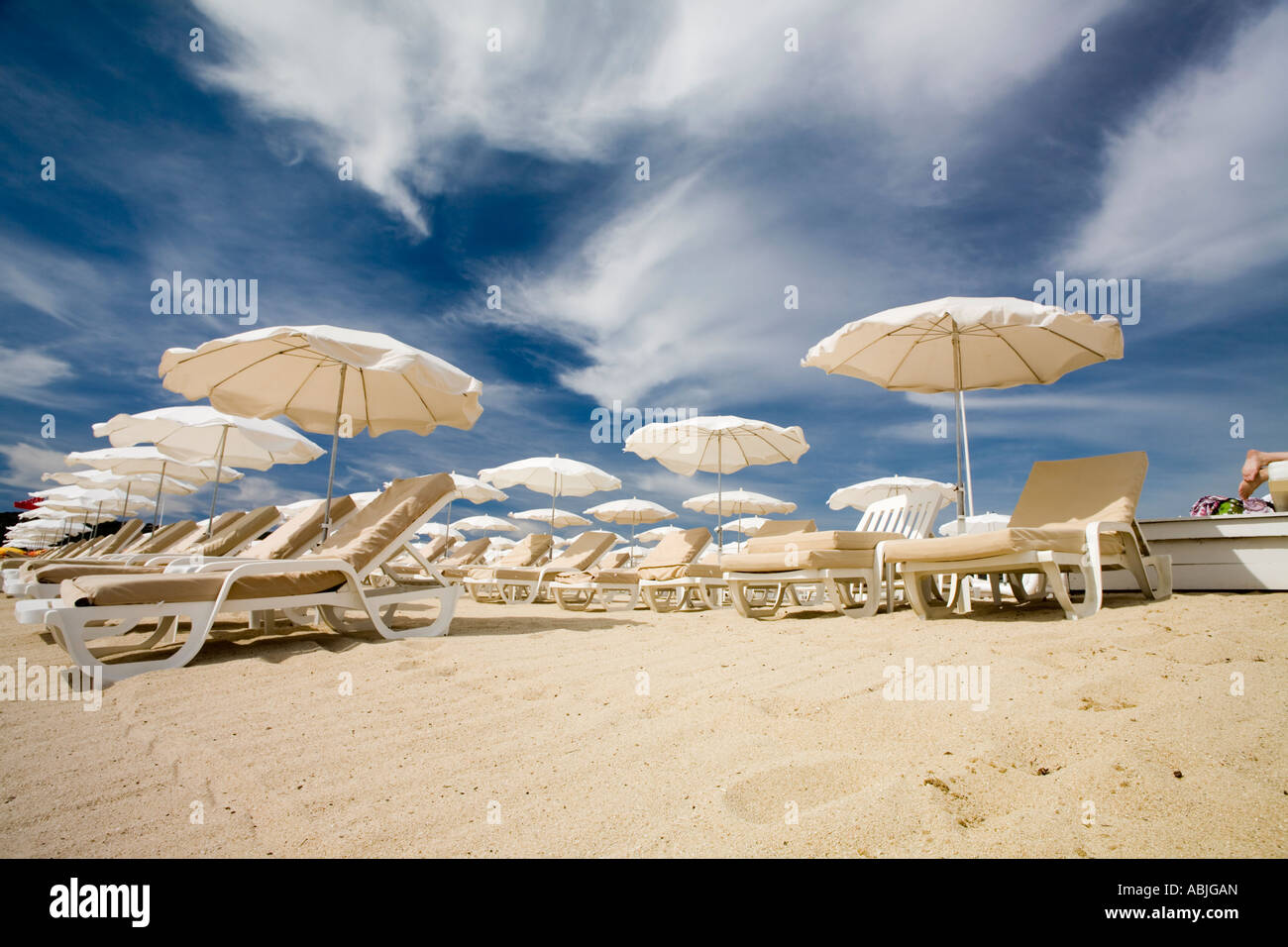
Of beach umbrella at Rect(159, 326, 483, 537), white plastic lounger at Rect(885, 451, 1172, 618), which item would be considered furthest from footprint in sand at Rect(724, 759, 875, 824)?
beach umbrella at Rect(159, 326, 483, 537)

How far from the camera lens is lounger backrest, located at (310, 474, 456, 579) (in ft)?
14.8

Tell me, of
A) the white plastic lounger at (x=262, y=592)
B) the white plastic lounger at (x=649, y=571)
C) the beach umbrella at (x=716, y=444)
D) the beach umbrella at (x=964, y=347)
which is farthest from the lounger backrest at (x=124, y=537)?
the beach umbrella at (x=964, y=347)

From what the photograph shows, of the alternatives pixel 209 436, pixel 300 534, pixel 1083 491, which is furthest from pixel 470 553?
pixel 1083 491

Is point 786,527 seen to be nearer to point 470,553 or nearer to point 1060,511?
point 1060,511

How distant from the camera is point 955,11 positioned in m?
6.02

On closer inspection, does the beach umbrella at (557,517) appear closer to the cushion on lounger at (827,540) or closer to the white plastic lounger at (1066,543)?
the cushion on lounger at (827,540)

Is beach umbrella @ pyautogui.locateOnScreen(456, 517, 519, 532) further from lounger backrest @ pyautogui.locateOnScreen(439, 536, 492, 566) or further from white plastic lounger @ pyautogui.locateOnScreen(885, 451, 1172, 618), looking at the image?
white plastic lounger @ pyautogui.locateOnScreen(885, 451, 1172, 618)

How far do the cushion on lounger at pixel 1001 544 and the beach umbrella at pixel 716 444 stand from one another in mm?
4676

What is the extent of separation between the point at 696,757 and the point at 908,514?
5160 millimetres

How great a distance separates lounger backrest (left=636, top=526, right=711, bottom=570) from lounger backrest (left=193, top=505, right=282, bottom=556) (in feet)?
16.5

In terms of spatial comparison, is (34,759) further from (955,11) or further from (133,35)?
(133,35)

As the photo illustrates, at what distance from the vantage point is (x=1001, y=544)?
12.4 ft
